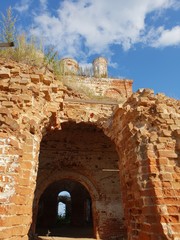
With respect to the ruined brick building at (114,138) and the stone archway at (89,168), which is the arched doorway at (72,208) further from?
the ruined brick building at (114,138)

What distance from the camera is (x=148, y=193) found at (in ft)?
10.9

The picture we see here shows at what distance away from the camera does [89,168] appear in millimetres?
7961

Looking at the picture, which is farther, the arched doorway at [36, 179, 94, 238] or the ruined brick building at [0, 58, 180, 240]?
the arched doorway at [36, 179, 94, 238]

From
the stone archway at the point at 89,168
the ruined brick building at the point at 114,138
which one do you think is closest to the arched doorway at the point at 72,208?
the stone archway at the point at 89,168

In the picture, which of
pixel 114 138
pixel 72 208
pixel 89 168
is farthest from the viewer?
pixel 72 208

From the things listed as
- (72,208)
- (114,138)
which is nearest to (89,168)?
(114,138)

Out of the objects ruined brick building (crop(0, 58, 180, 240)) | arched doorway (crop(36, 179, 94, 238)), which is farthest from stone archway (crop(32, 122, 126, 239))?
arched doorway (crop(36, 179, 94, 238))

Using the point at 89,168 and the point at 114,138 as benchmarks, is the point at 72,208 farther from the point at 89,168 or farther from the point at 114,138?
the point at 114,138

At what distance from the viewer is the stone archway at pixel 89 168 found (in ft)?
24.6

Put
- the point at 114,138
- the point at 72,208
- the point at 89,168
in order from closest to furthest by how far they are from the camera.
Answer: the point at 114,138, the point at 89,168, the point at 72,208

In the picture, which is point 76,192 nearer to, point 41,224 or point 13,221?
point 41,224

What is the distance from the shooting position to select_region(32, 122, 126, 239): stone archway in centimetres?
750

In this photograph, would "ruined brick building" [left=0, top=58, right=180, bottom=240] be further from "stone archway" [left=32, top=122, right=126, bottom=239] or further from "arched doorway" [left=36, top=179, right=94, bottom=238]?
"arched doorway" [left=36, top=179, right=94, bottom=238]

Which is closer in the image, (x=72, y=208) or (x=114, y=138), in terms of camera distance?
(x=114, y=138)
